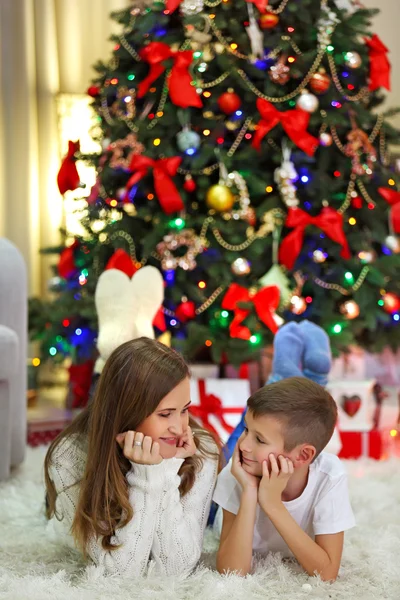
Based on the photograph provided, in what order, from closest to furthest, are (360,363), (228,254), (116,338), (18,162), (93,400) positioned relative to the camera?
(93,400) < (116,338) < (228,254) < (360,363) < (18,162)

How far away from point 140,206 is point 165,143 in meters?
0.27

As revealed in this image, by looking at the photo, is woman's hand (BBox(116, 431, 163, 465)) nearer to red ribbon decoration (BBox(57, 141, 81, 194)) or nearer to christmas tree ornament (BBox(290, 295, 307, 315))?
christmas tree ornament (BBox(290, 295, 307, 315))

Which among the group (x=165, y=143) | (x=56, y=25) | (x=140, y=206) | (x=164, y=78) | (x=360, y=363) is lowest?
(x=360, y=363)

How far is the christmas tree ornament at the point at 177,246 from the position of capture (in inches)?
123

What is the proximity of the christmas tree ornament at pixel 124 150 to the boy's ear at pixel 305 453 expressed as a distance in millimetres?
1794

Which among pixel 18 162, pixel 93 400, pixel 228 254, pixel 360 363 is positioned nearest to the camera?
pixel 93 400

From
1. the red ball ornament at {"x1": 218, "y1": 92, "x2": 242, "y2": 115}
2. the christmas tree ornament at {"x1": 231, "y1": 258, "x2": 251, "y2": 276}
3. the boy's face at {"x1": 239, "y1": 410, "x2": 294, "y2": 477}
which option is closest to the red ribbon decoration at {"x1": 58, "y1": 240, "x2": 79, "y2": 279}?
the christmas tree ornament at {"x1": 231, "y1": 258, "x2": 251, "y2": 276}

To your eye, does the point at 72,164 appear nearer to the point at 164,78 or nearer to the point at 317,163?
the point at 164,78

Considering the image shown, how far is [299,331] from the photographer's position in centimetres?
238

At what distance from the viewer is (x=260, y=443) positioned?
170 cm

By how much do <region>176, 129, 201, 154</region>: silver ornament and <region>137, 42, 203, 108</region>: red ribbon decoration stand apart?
0.33ft

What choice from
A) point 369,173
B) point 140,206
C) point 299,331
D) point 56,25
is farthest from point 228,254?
point 56,25

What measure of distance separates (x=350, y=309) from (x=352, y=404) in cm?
39

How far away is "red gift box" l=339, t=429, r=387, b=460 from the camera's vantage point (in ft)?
9.51
